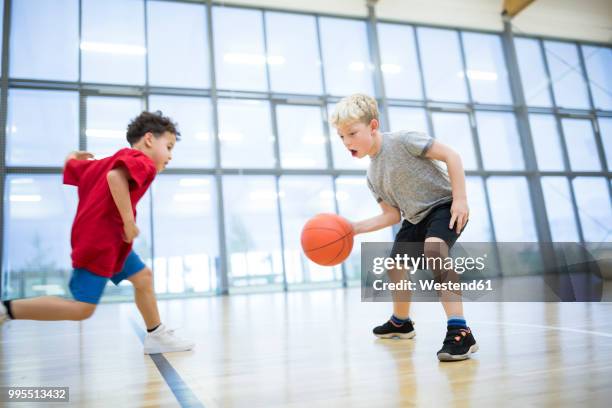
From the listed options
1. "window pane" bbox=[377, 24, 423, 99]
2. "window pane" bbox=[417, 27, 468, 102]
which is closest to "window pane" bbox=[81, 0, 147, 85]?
"window pane" bbox=[377, 24, 423, 99]

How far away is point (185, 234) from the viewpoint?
18.1ft

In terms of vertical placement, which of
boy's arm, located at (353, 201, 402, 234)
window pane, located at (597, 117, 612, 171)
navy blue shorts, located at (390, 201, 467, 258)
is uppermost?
window pane, located at (597, 117, 612, 171)

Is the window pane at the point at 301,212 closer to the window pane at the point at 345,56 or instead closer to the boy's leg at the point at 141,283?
the window pane at the point at 345,56

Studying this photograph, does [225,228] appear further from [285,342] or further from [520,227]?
[520,227]

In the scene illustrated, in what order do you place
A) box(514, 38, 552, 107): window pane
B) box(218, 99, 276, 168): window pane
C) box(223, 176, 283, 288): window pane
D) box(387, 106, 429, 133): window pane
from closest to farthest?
box(223, 176, 283, 288): window pane
box(218, 99, 276, 168): window pane
box(387, 106, 429, 133): window pane
box(514, 38, 552, 107): window pane

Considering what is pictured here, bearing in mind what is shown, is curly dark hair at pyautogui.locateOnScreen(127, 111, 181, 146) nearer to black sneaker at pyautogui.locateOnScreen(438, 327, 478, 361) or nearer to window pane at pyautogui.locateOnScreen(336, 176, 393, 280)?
black sneaker at pyautogui.locateOnScreen(438, 327, 478, 361)

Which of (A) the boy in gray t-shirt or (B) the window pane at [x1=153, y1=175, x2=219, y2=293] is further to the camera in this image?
(B) the window pane at [x1=153, y1=175, x2=219, y2=293]

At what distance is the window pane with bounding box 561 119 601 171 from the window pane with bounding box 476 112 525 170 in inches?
28.1

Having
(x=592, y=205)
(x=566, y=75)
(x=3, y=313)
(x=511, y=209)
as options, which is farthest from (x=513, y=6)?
(x=3, y=313)

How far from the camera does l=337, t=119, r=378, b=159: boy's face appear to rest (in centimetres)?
146

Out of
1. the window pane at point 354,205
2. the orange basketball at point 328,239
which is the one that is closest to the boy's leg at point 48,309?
the orange basketball at point 328,239

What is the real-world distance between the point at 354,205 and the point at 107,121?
3423 mm

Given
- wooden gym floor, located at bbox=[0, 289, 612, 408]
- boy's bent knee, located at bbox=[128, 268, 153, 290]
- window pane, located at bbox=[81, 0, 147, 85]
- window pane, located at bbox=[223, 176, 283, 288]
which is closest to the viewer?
wooden gym floor, located at bbox=[0, 289, 612, 408]

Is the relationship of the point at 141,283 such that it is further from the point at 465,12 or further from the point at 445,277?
the point at 465,12
